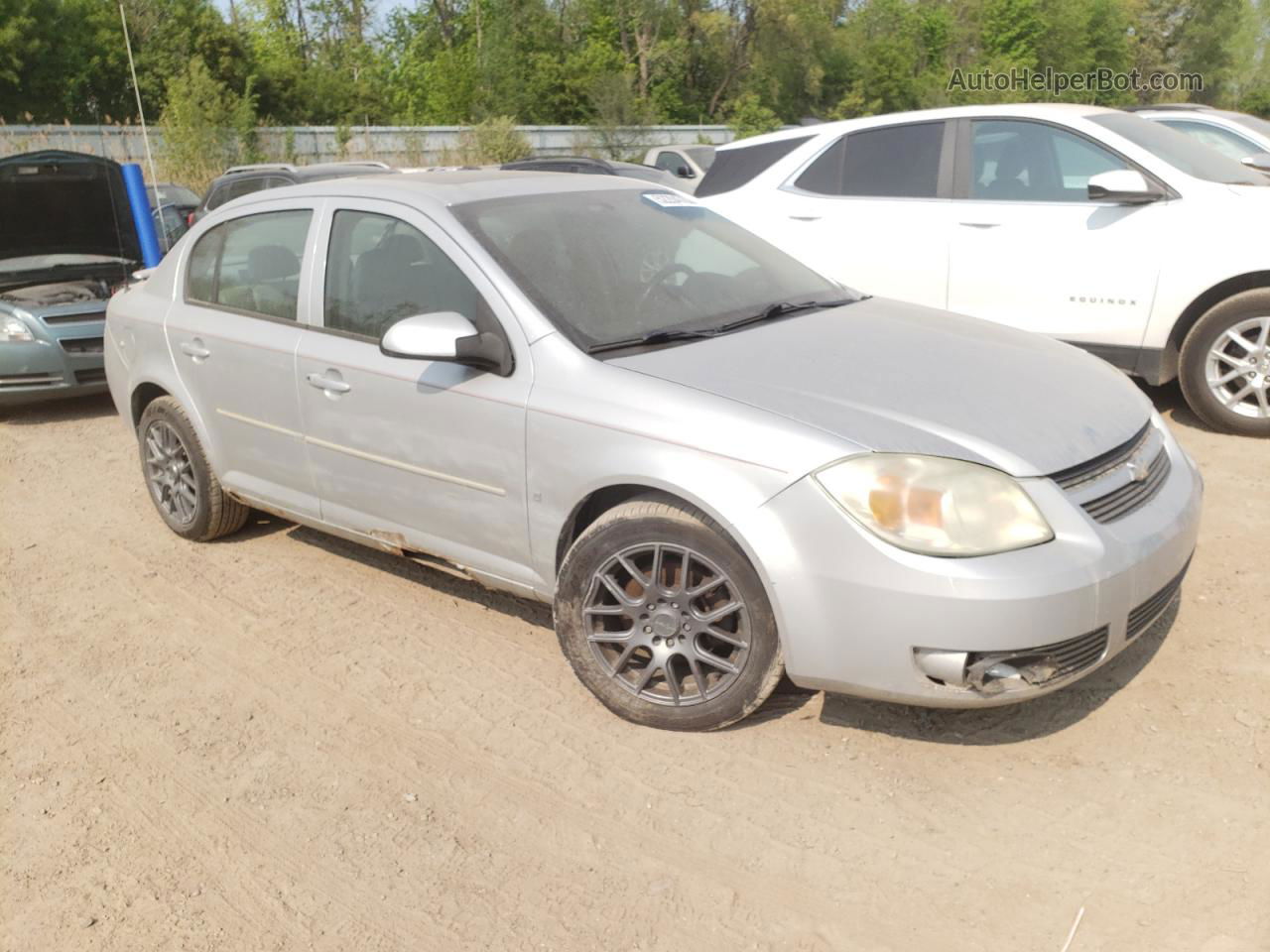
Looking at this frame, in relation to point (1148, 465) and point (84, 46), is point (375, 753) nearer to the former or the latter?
point (1148, 465)

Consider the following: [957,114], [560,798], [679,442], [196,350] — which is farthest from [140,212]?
[560,798]

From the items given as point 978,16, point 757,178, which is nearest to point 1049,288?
point 757,178

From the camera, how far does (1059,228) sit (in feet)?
21.2

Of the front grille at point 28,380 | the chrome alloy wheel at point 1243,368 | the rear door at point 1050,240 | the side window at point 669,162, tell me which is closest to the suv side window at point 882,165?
the rear door at point 1050,240

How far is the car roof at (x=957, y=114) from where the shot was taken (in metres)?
6.70

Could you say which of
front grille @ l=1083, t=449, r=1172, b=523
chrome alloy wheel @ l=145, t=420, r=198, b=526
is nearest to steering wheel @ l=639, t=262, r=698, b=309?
front grille @ l=1083, t=449, r=1172, b=523

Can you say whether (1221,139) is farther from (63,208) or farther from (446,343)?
(63,208)

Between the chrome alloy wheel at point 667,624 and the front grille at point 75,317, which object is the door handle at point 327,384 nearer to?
the chrome alloy wheel at point 667,624

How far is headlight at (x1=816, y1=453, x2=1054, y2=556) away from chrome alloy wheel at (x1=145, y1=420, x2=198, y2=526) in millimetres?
3364

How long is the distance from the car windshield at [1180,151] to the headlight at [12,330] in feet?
22.9

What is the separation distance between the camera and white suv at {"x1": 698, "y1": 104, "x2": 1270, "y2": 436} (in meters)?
6.11

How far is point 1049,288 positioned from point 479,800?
464 centimetres

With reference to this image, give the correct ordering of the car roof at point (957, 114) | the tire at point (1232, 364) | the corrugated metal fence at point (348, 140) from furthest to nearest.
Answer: the corrugated metal fence at point (348, 140), the car roof at point (957, 114), the tire at point (1232, 364)

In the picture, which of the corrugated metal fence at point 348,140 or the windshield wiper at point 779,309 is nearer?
the windshield wiper at point 779,309
